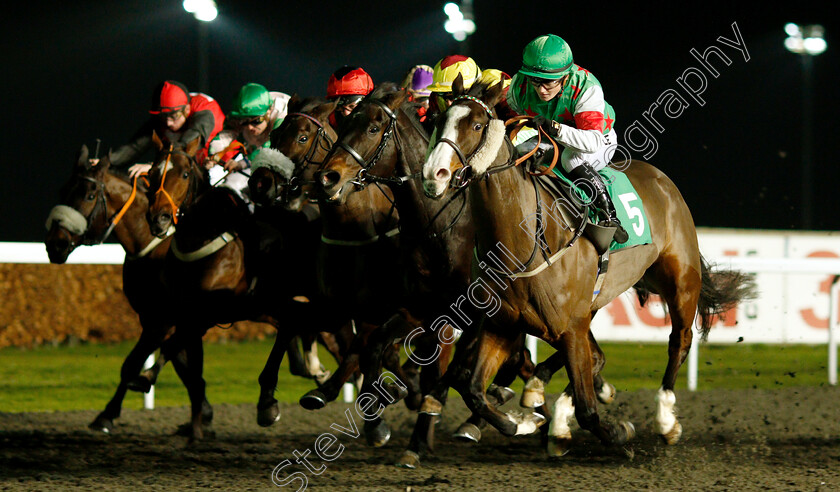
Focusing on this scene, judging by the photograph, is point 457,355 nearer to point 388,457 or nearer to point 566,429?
point 566,429

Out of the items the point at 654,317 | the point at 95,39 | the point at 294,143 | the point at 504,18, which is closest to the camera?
the point at 294,143

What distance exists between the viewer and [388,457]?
4680 mm

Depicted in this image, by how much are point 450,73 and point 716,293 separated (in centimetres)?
215

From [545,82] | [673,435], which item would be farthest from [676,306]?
[545,82]

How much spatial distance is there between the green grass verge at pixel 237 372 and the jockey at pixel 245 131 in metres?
2.08

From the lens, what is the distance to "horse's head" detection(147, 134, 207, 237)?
4.77 m

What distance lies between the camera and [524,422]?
3797 millimetres

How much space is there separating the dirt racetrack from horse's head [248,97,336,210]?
1.33 m

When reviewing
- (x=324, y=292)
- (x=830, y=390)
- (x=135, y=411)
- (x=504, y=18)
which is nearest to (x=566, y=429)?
(x=324, y=292)

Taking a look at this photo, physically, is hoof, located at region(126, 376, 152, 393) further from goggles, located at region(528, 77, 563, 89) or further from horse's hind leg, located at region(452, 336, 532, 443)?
goggles, located at region(528, 77, 563, 89)

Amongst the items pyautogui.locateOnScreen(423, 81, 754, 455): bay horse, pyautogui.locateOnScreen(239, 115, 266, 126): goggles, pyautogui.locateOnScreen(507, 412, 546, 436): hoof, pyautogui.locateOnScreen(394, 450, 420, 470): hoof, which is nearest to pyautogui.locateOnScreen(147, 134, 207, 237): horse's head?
pyautogui.locateOnScreen(239, 115, 266, 126): goggles

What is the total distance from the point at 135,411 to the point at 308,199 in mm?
2454

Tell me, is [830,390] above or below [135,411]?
→ above

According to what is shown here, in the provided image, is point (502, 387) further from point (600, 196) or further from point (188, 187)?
point (188, 187)
